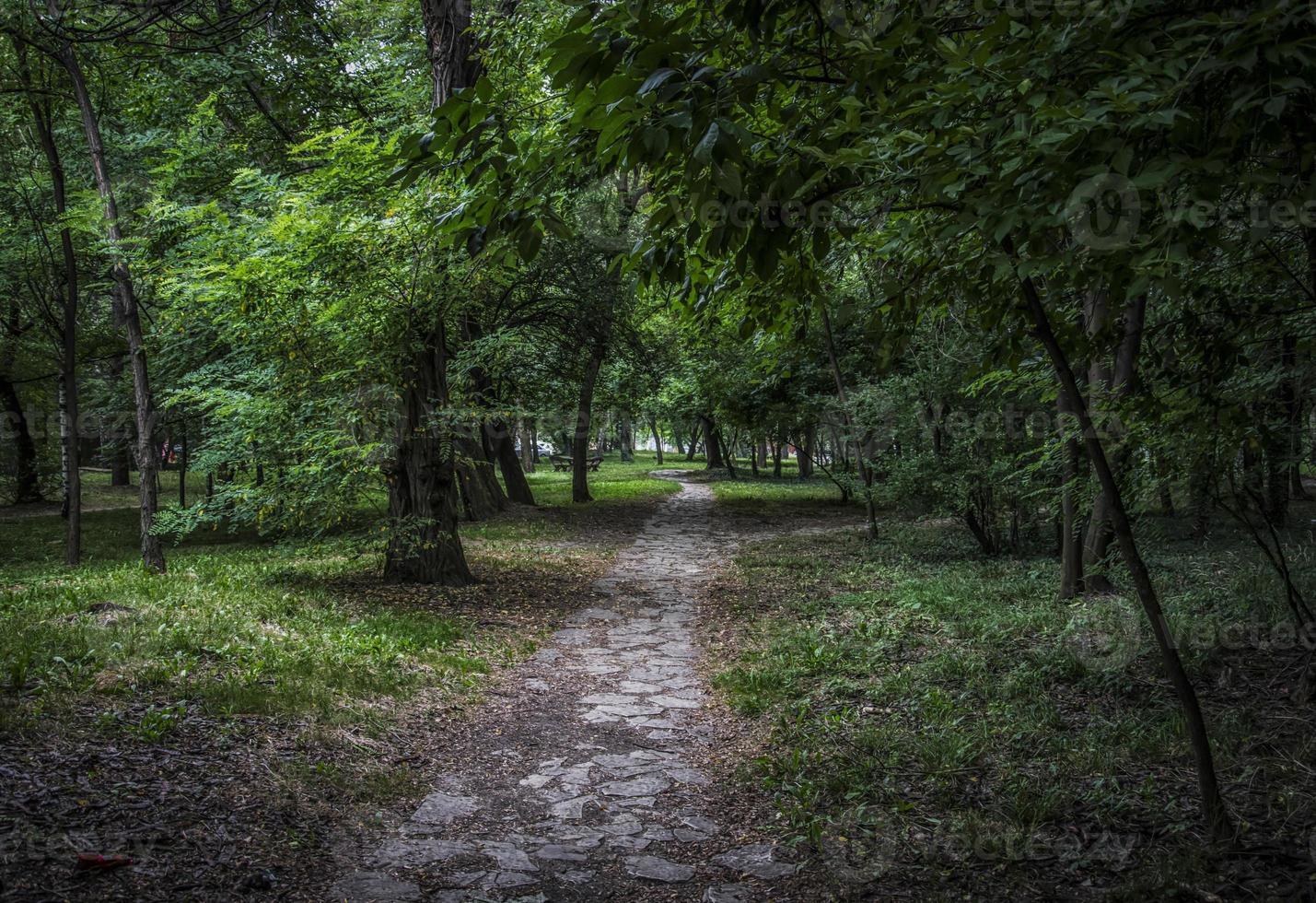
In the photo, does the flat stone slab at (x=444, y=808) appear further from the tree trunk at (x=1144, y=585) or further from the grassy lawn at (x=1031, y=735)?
the tree trunk at (x=1144, y=585)

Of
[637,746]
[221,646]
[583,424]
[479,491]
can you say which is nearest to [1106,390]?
[637,746]

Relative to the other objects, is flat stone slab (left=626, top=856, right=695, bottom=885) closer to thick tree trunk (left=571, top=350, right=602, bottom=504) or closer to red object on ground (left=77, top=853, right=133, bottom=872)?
red object on ground (left=77, top=853, right=133, bottom=872)

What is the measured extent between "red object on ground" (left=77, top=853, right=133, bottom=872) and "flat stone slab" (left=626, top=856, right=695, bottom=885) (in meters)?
2.04

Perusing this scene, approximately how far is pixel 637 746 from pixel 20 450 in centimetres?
2344

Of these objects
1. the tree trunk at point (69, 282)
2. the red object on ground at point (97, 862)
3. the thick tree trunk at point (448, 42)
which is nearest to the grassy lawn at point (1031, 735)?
the red object on ground at point (97, 862)

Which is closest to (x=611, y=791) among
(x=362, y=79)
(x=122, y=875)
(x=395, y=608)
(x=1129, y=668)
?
(x=122, y=875)

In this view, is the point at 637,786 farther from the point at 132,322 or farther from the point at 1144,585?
the point at 132,322

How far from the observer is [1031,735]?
462 centimetres

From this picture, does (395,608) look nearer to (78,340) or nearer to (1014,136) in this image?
(1014,136)

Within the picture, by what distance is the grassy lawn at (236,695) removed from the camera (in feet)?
11.2

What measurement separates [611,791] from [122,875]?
235 centimetres

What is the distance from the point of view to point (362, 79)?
13.0 meters

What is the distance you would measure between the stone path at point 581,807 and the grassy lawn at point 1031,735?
0.45m

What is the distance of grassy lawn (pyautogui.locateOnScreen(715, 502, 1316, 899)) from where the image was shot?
338 cm
